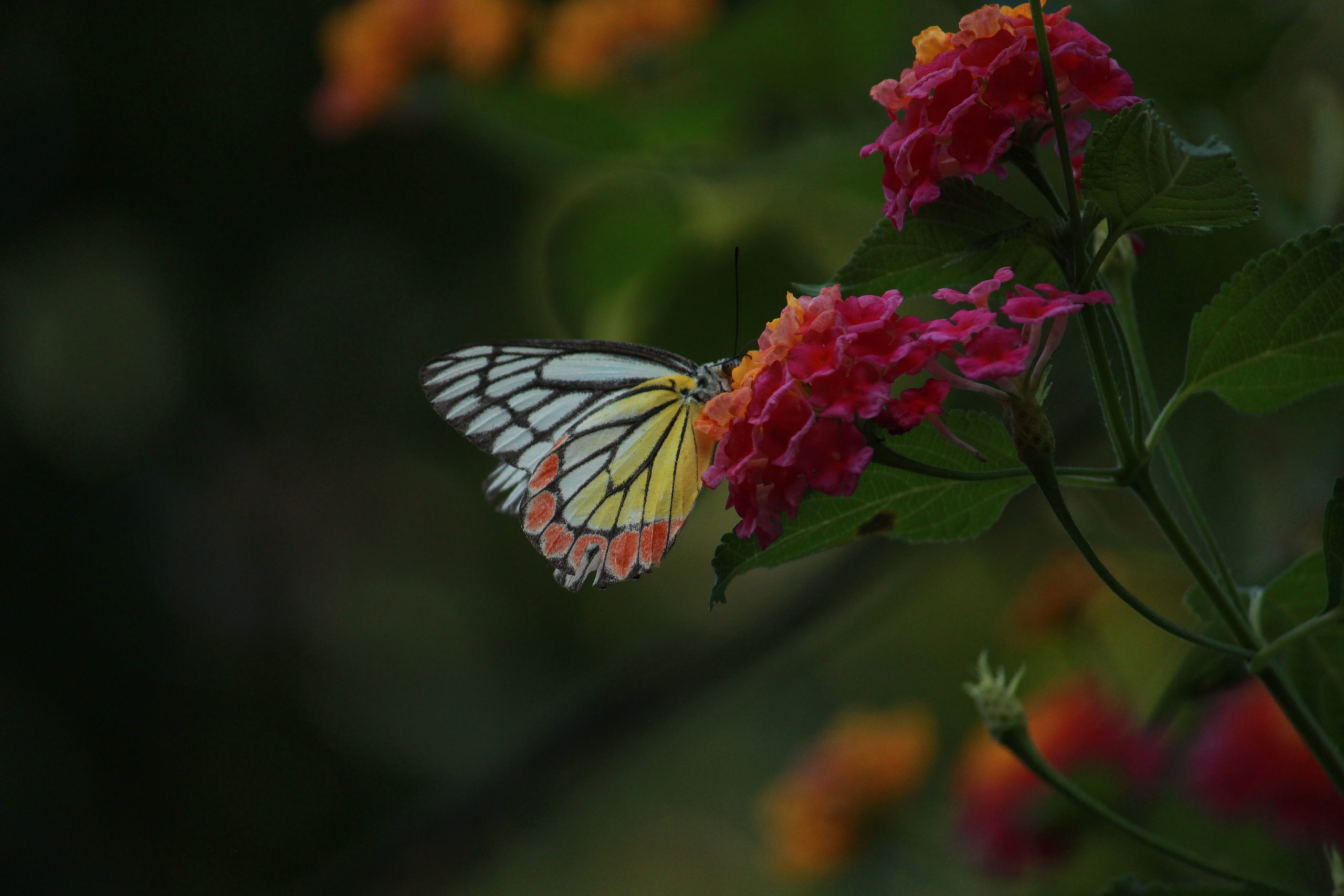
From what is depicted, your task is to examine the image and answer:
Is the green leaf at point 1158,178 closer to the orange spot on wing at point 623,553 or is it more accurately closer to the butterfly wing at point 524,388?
the orange spot on wing at point 623,553

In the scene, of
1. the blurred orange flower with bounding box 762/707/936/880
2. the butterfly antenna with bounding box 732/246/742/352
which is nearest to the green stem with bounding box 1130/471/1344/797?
the butterfly antenna with bounding box 732/246/742/352

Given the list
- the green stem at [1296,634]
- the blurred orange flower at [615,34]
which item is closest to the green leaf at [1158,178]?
the green stem at [1296,634]

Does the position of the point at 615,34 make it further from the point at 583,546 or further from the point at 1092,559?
the point at 1092,559

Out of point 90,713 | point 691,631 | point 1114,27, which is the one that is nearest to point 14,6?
point 90,713

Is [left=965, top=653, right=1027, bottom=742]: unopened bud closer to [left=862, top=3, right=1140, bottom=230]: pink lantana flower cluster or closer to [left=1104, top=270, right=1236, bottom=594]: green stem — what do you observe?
[left=1104, top=270, right=1236, bottom=594]: green stem

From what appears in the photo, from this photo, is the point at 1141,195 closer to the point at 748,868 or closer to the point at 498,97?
the point at 498,97
